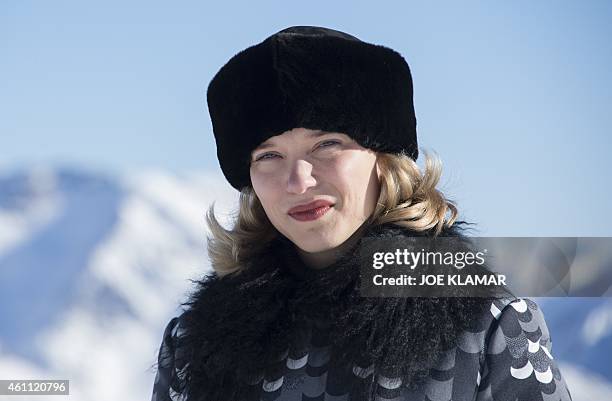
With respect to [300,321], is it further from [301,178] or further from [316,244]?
[301,178]

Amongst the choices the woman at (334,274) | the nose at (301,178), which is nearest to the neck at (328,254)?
the woman at (334,274)

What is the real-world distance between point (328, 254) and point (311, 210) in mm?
139

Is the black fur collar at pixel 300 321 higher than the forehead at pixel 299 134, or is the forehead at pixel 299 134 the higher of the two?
the forehead at pixel 299 134

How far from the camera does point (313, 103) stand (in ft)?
4.97

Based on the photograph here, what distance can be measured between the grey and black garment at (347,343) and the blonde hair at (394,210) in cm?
3

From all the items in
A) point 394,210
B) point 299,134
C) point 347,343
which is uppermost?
point 299,134

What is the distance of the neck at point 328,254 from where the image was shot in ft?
5.07

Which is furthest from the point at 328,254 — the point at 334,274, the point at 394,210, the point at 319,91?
the point at 319,91

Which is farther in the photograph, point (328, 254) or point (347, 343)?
point (328, 254)

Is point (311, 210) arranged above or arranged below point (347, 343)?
above

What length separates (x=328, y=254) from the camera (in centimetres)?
158

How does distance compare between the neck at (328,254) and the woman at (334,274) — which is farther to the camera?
the neck at (328,254)

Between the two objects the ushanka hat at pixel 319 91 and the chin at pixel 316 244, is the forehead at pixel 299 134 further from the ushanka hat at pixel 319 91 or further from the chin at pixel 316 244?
the chin at pixel 316 244

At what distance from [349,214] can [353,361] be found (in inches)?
11.6
